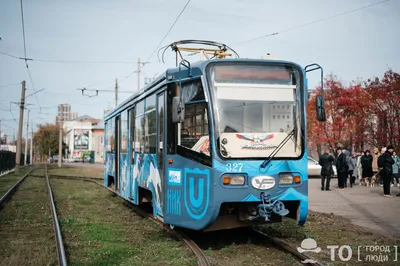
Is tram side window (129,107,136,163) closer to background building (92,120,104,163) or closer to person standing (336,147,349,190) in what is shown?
person standing (336,147,349,190)

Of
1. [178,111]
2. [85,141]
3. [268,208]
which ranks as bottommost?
[268,208]

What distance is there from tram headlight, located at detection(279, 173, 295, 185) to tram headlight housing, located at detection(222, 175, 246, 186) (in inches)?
26.1

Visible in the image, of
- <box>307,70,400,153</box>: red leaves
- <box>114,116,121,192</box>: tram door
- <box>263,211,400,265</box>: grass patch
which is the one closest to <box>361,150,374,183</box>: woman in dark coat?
<box>307,70,400,153</box>: red leaves

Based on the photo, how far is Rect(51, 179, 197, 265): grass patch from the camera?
285 inches

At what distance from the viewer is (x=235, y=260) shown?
23.4ft

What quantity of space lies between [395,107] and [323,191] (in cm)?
1057

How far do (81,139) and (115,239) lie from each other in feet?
333

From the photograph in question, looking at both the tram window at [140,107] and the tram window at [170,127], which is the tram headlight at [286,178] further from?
the tram window at [140,107]

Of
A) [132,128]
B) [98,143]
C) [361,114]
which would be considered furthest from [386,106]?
[98,143]

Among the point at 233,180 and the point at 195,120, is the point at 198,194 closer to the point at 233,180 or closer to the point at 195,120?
the point at 233,180

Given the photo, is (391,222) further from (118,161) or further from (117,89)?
(117,89)

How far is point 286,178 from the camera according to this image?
780 centimetres

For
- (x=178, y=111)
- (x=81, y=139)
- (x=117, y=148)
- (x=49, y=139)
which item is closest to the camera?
(x=178, y=111)

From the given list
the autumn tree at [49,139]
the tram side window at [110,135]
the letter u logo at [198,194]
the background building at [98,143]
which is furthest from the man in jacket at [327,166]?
the background building at [98,143]
